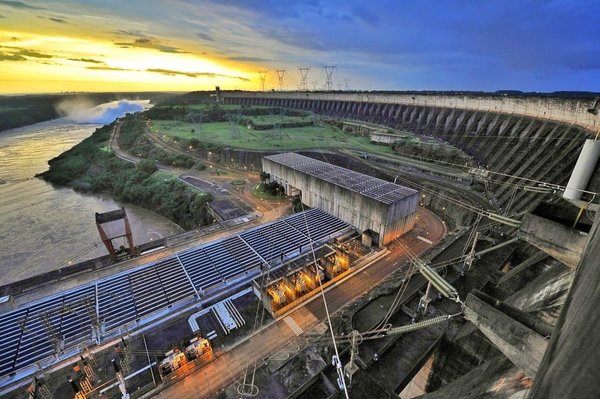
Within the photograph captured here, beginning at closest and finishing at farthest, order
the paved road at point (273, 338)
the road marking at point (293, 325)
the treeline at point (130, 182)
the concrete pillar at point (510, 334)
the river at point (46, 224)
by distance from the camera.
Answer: the concrete pillar at point (510, 334) → the paved road at point (273, 338) → the road marking at point (293, 325) → the river at point (46, 224) → the treeline at point (130, 182)

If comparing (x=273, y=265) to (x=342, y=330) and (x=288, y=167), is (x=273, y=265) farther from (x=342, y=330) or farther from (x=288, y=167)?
(x=288, y=167)

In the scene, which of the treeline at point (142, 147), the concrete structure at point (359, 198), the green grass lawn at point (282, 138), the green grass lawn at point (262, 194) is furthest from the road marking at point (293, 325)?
the treeline at point (142, 147)

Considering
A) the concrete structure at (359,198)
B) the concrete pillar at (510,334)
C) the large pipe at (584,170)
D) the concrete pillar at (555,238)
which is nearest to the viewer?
the concrete pillar at (510,334)

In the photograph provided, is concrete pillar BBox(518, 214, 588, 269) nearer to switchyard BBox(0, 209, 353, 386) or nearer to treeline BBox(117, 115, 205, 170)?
switchyard BBox(0, 209, 353, 386)

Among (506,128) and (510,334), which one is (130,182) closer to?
(510,334)

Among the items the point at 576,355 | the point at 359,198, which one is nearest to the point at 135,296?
the point at 359,198

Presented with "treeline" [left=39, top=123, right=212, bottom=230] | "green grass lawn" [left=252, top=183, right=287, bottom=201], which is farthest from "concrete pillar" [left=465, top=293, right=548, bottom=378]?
"treeline" [left=39, top=123, right=212, bottom=230]

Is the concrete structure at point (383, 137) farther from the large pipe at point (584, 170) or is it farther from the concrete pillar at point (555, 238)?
the large pipe at point (584, 170)
